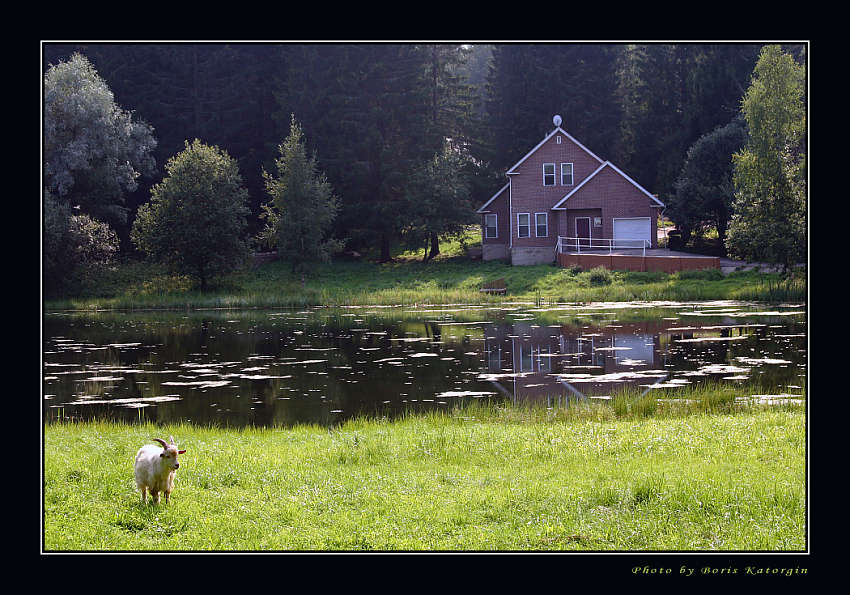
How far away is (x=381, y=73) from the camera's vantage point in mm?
56312

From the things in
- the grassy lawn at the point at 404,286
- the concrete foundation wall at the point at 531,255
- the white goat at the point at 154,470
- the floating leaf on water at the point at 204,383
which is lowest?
the floating leaf on water at the point at 204,383

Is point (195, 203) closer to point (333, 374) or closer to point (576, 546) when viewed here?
point (333, 374)

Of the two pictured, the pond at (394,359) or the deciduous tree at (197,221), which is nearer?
the pond at (394,359)

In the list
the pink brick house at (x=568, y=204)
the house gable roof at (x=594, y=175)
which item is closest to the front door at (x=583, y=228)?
the pink brick house at (x=568, y=204)

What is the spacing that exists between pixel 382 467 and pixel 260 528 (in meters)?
2.63

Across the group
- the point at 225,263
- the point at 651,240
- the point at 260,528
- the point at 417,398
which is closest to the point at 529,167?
the point at 651,240

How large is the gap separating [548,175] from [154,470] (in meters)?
46.9

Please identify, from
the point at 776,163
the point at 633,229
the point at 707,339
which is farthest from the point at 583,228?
the point at 707,339

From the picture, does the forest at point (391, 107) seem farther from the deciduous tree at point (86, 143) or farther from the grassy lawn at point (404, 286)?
the grassy lawn at point (404, 286)

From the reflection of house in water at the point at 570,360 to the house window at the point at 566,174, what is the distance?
82.7 ft

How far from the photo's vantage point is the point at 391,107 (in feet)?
186

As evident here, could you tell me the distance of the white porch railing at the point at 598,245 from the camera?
163 feet

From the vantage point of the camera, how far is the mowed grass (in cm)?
747

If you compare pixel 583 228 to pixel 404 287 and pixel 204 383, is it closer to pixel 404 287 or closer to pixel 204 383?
pixel 404 287
